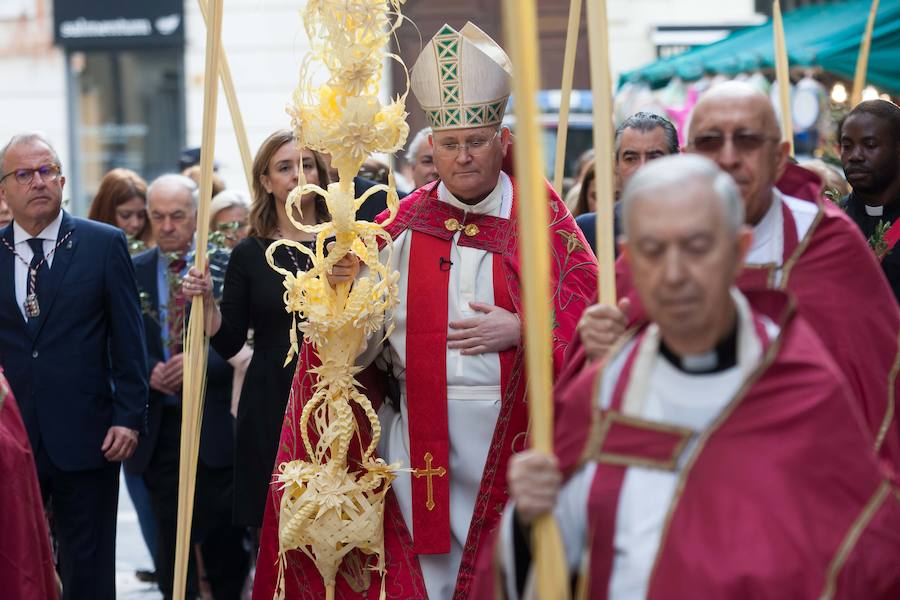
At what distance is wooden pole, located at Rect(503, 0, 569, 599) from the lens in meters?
2.98

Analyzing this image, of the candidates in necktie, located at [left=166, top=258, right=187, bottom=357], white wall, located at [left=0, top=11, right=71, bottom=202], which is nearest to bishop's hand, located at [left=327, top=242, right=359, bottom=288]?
necktie, located at [left=166, top=258, right=187, bottom=357]

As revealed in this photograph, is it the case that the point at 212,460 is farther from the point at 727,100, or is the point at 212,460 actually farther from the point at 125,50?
the point at 125,50

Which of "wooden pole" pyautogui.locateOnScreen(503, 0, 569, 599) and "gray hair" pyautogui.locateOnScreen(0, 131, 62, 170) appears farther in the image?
"gray hair" pyautogui.locateOnScreen(0, 131, 62, 170)

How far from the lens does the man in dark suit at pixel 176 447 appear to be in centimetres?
716

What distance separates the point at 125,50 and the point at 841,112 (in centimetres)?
972

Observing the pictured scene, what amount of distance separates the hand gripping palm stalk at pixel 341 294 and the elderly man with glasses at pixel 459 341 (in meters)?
0.12

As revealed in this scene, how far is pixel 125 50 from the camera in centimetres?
1677

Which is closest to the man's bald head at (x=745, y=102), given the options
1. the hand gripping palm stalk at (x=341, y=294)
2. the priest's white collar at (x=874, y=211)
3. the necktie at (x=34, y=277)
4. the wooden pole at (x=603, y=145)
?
the wooden pole at (x=603, y=145)

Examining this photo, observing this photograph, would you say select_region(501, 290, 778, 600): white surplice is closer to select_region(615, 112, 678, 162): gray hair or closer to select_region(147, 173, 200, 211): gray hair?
select_region(615, 112, 678, 162): gray hair

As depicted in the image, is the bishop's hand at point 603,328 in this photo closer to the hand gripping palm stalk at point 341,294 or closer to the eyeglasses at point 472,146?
the hand gripping palm stalk at point 341,294

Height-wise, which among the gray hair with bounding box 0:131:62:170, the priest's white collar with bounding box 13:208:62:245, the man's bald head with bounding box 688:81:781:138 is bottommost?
the priest's white collar with bounding box 13:208:62:245

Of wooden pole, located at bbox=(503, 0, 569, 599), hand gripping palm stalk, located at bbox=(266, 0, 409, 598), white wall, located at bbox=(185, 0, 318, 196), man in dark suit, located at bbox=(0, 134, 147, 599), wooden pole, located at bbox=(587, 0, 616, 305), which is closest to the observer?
wooden pole, located at bbox=(503, 0, 569, 599)

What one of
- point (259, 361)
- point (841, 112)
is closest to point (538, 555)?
point (259, 361)

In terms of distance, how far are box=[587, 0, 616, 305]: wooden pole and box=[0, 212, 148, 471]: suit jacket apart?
3.12 metres
